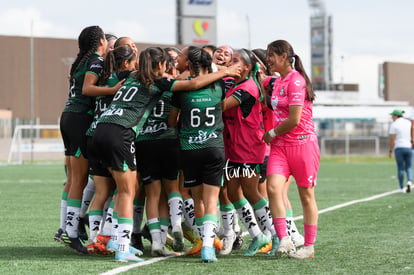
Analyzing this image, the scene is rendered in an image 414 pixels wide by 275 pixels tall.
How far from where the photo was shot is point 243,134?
813 centimetres

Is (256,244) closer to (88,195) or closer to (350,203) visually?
(88,195)

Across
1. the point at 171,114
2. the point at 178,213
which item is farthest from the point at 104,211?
the point at 171,114

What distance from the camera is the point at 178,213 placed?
8273mm

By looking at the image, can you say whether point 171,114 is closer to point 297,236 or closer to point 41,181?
point 297,236

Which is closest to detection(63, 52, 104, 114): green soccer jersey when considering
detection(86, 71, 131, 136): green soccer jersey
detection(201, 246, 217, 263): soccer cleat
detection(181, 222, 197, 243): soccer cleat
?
detection(86, 71, 131, 136): green soccer jersey

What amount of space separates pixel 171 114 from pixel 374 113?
5370 cm

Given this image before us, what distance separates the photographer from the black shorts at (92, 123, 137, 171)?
7500mm

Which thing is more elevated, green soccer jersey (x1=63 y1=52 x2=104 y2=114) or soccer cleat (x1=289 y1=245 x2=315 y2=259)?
green soccer jersey (x1=63 y1=52 x2=104 y2=114)

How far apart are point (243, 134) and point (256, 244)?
3.70 feet

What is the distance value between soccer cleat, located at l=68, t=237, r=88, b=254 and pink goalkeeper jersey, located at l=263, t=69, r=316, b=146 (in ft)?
7.22

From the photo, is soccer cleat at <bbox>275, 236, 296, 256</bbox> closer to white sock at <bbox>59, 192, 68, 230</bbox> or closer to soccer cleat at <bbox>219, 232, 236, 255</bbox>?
soccer cleat at <bbox>219, 232, 236, 255</bbox>

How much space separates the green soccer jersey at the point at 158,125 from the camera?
8.06m

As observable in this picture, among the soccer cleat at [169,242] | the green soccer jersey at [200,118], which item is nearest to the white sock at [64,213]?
the soccer cleat at [169,242]

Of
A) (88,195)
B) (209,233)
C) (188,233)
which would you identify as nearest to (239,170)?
(209,233)
